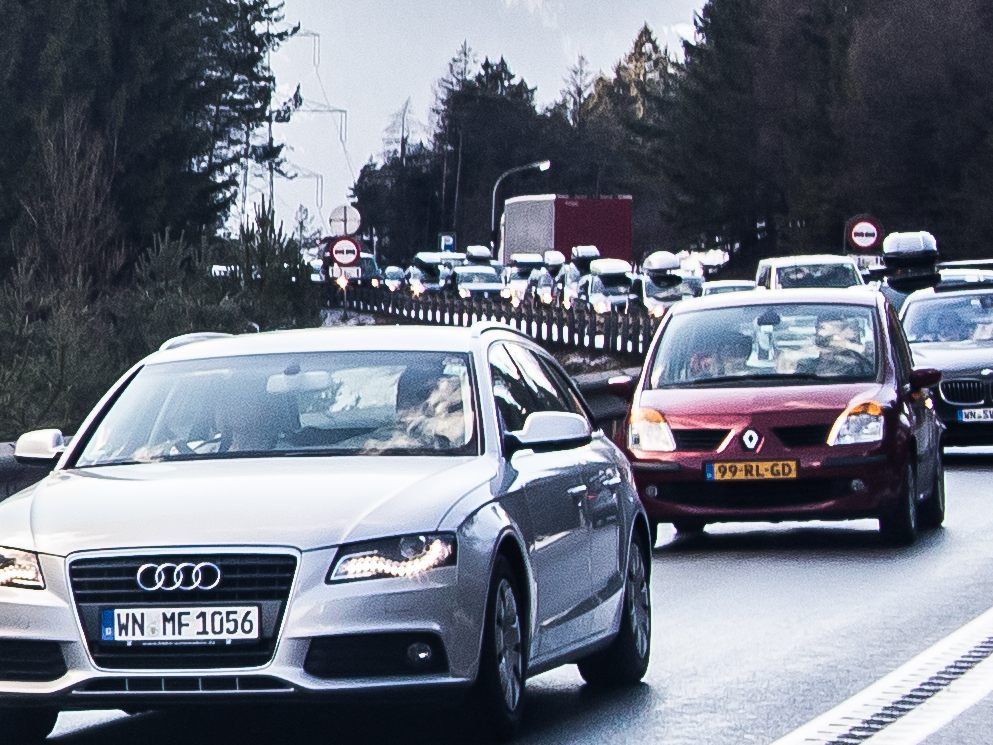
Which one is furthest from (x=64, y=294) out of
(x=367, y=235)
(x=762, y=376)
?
(x=367, y=235)

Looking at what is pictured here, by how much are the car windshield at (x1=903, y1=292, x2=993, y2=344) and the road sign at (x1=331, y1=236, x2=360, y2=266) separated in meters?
29.3

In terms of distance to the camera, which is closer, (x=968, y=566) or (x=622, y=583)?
(x=622, y=583)

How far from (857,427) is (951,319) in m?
8.85

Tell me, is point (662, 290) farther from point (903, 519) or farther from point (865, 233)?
point (903, 519)

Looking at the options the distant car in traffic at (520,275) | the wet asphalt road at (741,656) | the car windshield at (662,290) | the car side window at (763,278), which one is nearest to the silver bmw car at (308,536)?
the wet asphalt road at (741,656)

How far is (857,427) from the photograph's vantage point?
1622cm

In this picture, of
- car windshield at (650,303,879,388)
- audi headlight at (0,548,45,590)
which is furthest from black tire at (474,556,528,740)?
car windshield at (650,303,879,388)

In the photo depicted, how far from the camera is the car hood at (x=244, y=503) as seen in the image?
26.0 feet

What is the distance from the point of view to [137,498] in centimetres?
830

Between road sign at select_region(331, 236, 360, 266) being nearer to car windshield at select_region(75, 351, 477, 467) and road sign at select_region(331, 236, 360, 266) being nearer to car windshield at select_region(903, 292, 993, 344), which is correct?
car windshield at select_region(903, 292, 993, 344)

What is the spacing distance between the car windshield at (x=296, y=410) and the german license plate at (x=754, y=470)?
674cm

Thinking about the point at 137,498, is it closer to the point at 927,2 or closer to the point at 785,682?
the point at 785,682

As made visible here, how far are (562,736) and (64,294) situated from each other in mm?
21943

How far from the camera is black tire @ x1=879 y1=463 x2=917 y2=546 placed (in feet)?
53.0
